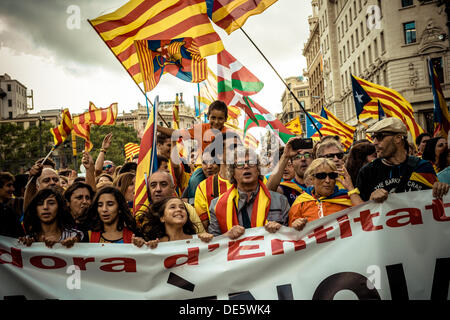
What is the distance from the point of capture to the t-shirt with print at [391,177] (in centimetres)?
358

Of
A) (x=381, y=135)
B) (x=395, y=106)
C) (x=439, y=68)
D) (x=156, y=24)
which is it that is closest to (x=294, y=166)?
(x=381, y=135)

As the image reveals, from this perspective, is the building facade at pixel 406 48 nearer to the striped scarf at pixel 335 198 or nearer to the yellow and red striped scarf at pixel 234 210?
the striped scarf at pixel 335 198

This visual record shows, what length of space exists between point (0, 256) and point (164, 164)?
7.82ft

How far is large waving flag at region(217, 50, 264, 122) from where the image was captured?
6812mm

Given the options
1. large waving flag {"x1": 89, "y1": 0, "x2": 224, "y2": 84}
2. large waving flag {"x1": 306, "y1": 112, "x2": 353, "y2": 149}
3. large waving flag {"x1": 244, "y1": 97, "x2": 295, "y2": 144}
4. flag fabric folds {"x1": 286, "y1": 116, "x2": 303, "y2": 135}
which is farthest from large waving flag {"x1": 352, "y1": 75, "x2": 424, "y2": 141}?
large waving flag {"x1": 89, "y1": 0, "x2": 224, "y2": 84}

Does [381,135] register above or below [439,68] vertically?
below

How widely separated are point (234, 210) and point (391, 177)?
4.85 ft

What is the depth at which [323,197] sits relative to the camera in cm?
375

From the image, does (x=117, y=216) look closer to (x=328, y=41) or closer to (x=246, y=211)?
(x=246, y=211)

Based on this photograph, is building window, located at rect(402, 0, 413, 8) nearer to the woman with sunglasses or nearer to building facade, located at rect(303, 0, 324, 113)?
building facade, located at rect(303, 0, 324, 113)

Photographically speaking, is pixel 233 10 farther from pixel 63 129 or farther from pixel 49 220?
pixel 63 129

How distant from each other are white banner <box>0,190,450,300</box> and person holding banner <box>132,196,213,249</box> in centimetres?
24

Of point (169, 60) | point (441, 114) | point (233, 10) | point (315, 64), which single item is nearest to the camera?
point (233, 10)

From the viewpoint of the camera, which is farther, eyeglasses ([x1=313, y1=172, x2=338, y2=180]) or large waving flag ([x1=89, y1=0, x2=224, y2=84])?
large waving flag ([x1=89, y1=0, x2=224, y2=84])
